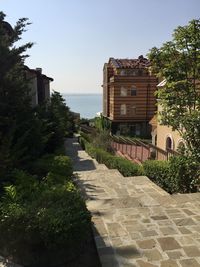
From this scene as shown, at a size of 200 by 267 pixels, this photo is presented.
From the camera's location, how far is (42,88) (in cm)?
2888

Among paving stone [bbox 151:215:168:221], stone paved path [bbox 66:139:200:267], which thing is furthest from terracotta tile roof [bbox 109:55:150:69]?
paving stone [bbox 151:215:168:221]

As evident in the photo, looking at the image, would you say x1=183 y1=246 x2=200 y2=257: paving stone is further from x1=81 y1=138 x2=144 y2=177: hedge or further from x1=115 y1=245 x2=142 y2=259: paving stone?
x1=81 y1=138 x2=144 y2=177: hedge

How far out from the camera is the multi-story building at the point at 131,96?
44.3m

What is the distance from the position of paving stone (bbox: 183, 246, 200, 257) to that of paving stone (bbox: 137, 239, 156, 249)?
0.49 meters

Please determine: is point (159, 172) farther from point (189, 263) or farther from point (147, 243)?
point (189, 263)

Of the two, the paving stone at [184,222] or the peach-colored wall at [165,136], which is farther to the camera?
the peach-colored wall at [165,136]

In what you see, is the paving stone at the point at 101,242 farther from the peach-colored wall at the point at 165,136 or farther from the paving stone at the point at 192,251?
the peach-colored wall at the point at 165,136

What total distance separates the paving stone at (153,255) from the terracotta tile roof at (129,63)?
41.1m

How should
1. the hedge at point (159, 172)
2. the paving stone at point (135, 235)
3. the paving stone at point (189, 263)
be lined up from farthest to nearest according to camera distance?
1. the hedge at point (159, 172)
2. the paving stone at point (135, 235)
3. the paving stone at point (189, 263)

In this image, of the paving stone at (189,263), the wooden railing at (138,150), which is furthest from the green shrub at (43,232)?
the wooden railing at (138,150)

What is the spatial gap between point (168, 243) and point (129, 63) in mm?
42457

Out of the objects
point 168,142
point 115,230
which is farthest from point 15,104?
point 168,142

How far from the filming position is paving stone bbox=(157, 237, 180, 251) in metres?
4.78

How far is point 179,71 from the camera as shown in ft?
33.2
